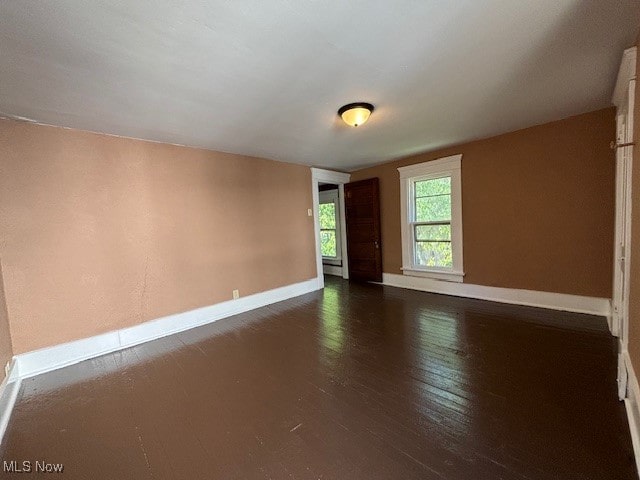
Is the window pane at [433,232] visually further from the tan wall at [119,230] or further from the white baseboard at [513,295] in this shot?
the tan wall at [119,230]

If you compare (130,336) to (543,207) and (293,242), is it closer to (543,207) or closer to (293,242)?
(293,242)

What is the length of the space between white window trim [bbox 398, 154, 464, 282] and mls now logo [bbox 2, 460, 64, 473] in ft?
14.9

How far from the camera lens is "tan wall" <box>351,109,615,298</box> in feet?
10.1

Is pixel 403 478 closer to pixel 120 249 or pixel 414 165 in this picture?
pixel 120 249

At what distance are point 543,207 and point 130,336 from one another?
16.9 ft

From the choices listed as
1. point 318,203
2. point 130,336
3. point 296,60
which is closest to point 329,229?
point 318,203

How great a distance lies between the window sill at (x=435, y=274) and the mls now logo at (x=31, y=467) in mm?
4512

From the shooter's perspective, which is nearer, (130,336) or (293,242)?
(130,336)

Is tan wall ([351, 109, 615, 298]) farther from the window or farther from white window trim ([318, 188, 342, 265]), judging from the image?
the window

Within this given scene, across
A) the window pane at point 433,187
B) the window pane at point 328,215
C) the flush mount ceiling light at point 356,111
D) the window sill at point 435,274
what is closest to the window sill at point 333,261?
the window pane at point 328,215

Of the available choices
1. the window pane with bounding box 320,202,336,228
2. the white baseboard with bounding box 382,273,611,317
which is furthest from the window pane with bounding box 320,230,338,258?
the white baseboard with bounding box 382,273,611,317

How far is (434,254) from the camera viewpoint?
4.62m

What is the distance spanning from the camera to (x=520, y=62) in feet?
6.49

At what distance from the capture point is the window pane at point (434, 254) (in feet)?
14.6
